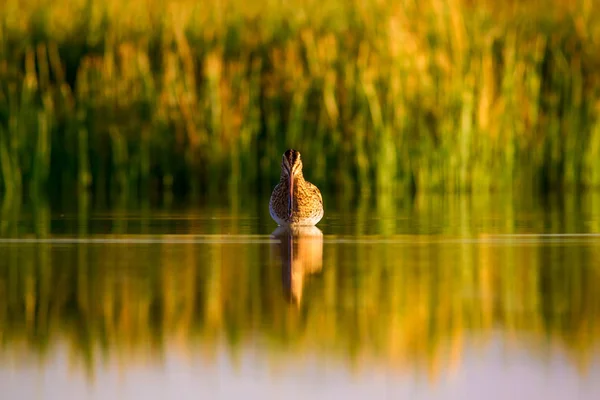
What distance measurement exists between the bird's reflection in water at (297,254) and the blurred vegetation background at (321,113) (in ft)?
13.1

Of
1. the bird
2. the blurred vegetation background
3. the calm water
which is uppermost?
the blurred vegetation background

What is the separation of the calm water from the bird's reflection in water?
2 centimetres

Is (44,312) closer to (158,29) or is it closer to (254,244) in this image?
(254,244)

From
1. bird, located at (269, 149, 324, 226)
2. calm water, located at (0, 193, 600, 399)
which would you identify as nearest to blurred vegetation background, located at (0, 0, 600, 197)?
bird, located at (269, 149, 324, 226)

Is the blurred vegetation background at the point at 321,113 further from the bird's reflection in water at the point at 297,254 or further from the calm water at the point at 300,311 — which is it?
the bird's reflection in water at the point at 297,254

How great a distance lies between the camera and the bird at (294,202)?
9492 mm

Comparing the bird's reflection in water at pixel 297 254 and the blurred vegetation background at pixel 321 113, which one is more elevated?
the blurred vegetation background at pixel 321 113

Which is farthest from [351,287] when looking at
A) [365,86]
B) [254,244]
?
[365,86]

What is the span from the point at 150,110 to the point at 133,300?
7.93 m

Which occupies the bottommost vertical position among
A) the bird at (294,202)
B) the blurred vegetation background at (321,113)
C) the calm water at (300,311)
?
the calm water at (300,311)

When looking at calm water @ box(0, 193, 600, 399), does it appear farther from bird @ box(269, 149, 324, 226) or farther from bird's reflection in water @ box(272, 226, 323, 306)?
bird @ box(269, 149, 324, 226)

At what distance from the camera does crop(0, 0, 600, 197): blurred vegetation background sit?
13.4 m

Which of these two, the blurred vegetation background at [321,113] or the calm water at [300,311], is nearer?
the calm water at [300,311]

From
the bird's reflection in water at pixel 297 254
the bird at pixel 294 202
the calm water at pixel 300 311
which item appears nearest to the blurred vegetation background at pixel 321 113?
the bird at pixel 294 202
